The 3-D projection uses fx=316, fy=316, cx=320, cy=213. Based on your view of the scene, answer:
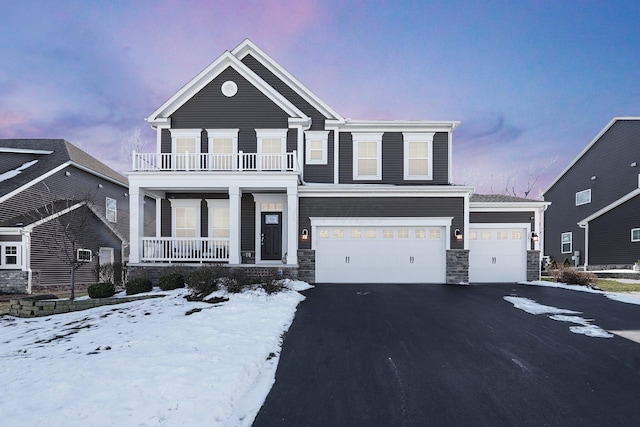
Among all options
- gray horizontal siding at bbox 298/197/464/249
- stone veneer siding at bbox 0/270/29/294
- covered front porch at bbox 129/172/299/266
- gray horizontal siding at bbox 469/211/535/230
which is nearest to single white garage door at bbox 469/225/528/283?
gray horizontal siding at bbox 469/211/535/230

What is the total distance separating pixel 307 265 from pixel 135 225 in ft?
22.8

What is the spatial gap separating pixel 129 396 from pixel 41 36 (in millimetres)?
25452

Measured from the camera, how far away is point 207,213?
14.6 m

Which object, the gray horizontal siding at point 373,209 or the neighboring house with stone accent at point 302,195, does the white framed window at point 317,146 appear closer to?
the neighboring house with stone accent at point 302,195

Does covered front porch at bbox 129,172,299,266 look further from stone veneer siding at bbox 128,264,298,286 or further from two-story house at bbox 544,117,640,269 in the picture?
two-story house at bbox 544,117,640,269

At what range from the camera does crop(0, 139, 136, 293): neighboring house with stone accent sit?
47.5 ft

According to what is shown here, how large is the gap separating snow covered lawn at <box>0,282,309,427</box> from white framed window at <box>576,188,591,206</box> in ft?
89.6

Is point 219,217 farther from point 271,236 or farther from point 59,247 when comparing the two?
point 59,247

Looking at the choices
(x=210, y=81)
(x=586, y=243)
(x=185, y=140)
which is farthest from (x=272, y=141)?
(x=586, y=243)

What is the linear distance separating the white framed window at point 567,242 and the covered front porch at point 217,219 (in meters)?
23.5

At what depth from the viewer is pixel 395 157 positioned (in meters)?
15.2

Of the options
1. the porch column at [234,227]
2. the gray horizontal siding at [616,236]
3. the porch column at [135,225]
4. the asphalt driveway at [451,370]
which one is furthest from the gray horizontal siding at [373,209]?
the gray horizontal siding at [616,236]

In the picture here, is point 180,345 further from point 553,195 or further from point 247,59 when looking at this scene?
point 553,195

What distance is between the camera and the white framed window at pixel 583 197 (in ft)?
79.2
